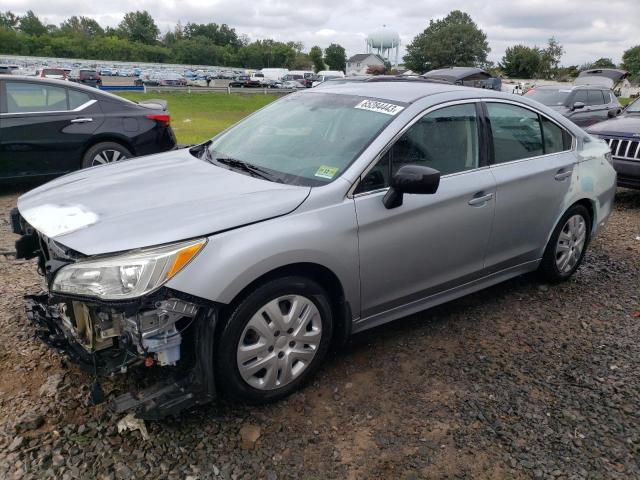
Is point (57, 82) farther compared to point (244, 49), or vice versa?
point (244, 49)

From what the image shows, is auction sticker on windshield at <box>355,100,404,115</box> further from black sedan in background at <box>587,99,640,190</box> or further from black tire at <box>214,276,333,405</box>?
black sedan in background at <box>587,99,640,190</box>

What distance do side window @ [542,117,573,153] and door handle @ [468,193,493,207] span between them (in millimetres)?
922

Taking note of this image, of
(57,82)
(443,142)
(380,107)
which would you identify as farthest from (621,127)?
(57,82)

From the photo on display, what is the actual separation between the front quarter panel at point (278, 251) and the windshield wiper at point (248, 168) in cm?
37

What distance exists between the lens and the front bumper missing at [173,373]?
7.92ft

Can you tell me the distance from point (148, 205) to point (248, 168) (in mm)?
736

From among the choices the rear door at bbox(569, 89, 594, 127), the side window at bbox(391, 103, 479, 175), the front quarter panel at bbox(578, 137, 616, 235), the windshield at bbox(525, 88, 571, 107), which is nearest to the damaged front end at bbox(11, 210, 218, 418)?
the side window at bbox(391, 103, 479, 175)

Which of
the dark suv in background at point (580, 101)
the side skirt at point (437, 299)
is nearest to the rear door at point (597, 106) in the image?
the dark suv in background at point (580, 101)

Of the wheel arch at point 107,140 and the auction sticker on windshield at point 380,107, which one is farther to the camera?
the wheel arch at point 107,140

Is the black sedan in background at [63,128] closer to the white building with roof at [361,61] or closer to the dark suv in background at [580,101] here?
the dark suv in background at [580,101]

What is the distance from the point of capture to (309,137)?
3.35 metres

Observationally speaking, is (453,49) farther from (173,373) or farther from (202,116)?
(173,373)

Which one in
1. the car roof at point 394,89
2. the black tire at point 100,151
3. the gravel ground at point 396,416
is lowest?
the gravel ground at point 396,416

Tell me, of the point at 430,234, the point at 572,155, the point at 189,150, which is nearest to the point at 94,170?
the point at 189,150
